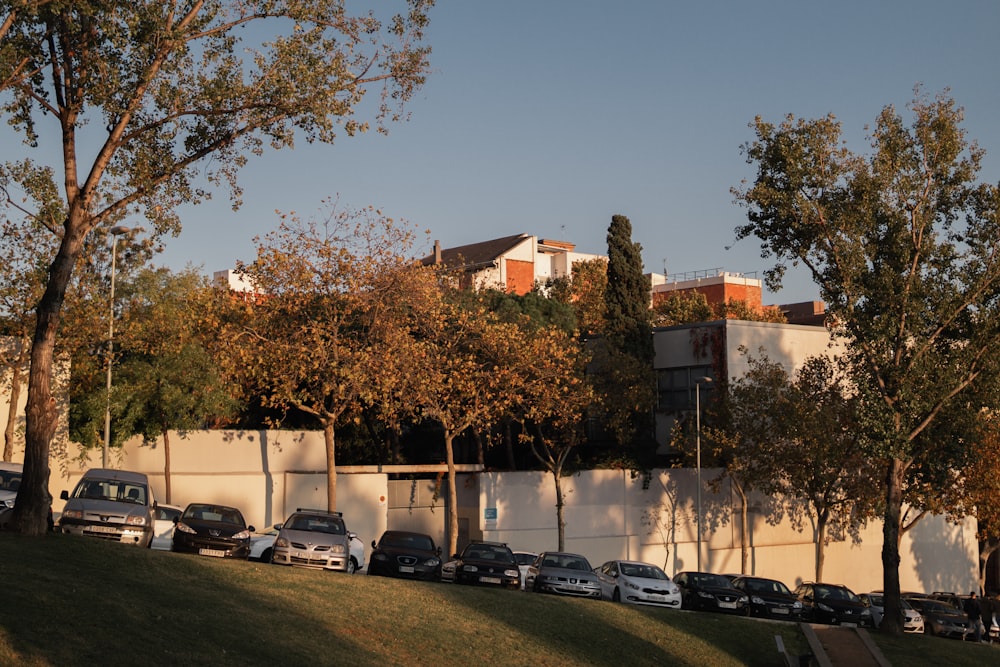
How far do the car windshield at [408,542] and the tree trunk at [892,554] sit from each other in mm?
11351

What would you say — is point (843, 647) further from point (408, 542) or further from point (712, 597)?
point (408, 542)

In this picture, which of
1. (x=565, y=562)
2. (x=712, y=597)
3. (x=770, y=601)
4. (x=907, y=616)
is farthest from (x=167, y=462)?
(x=907, y=616)

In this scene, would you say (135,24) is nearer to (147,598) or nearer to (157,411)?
(147,598)

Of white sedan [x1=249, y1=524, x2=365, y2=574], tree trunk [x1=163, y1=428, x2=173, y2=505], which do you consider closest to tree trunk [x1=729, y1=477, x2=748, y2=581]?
white sedan [x1=249, y1=524, x2=365, y2=574]

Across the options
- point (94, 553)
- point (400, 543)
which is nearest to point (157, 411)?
point (400, 543)

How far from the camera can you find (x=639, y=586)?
29.0 m

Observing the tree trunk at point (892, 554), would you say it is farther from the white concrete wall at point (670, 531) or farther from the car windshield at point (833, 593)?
the white concrete wall at point (670, 531)

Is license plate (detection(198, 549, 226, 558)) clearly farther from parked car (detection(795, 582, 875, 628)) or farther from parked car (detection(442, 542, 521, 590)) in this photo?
parked car (detection(795, 582, 875, 628))

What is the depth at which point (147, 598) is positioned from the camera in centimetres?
1633

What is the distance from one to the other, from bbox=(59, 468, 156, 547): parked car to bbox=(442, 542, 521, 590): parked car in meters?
8.09

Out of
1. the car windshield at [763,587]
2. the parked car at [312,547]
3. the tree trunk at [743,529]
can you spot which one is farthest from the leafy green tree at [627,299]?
the parked car at [312,547]

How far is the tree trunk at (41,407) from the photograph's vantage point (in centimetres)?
1967

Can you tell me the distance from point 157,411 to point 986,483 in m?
31.2

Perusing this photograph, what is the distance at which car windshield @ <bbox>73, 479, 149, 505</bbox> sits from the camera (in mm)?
24483
